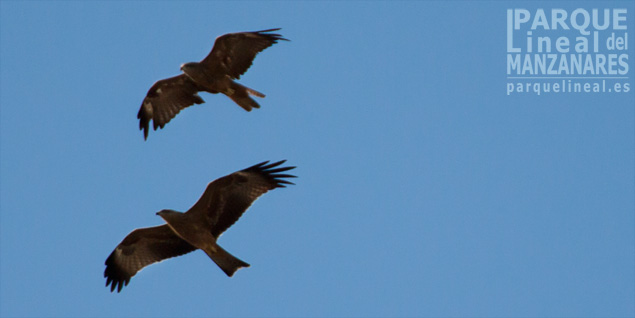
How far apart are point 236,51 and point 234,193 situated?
9.36 ft

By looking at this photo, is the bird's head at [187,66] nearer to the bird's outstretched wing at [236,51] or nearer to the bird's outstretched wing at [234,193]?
the bird's outstretched wing at [236,51]

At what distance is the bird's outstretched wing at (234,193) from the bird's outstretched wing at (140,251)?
78cm

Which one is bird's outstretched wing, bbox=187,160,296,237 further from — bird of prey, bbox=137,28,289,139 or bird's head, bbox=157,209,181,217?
bird of prey, bbox=137,28,289,139

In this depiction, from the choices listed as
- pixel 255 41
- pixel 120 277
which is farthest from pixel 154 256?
pixel 255 41

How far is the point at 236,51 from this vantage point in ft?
50.5

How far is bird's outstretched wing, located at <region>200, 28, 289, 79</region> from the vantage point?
15.3m

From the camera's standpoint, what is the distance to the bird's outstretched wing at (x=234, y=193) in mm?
A: 13297

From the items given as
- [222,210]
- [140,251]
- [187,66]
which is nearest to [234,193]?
[222,210]

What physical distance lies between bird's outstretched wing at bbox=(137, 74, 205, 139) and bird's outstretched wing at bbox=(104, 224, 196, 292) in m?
2.89

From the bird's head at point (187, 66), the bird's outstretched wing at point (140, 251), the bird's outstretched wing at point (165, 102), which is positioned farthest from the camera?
the bird's outstretched wing at point (165, 102)

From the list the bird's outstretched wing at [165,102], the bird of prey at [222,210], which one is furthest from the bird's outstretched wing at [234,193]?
the bird's outstretched wing at [165,102]

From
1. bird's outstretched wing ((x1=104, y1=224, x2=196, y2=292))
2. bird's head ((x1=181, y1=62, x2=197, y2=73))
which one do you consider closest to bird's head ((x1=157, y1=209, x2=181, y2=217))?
bird's outstretched wing ((x1=104, y1=224, x2=196, y2=292))

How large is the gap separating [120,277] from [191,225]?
178 cm

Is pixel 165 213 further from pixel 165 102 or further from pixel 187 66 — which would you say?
pixel 165 102
